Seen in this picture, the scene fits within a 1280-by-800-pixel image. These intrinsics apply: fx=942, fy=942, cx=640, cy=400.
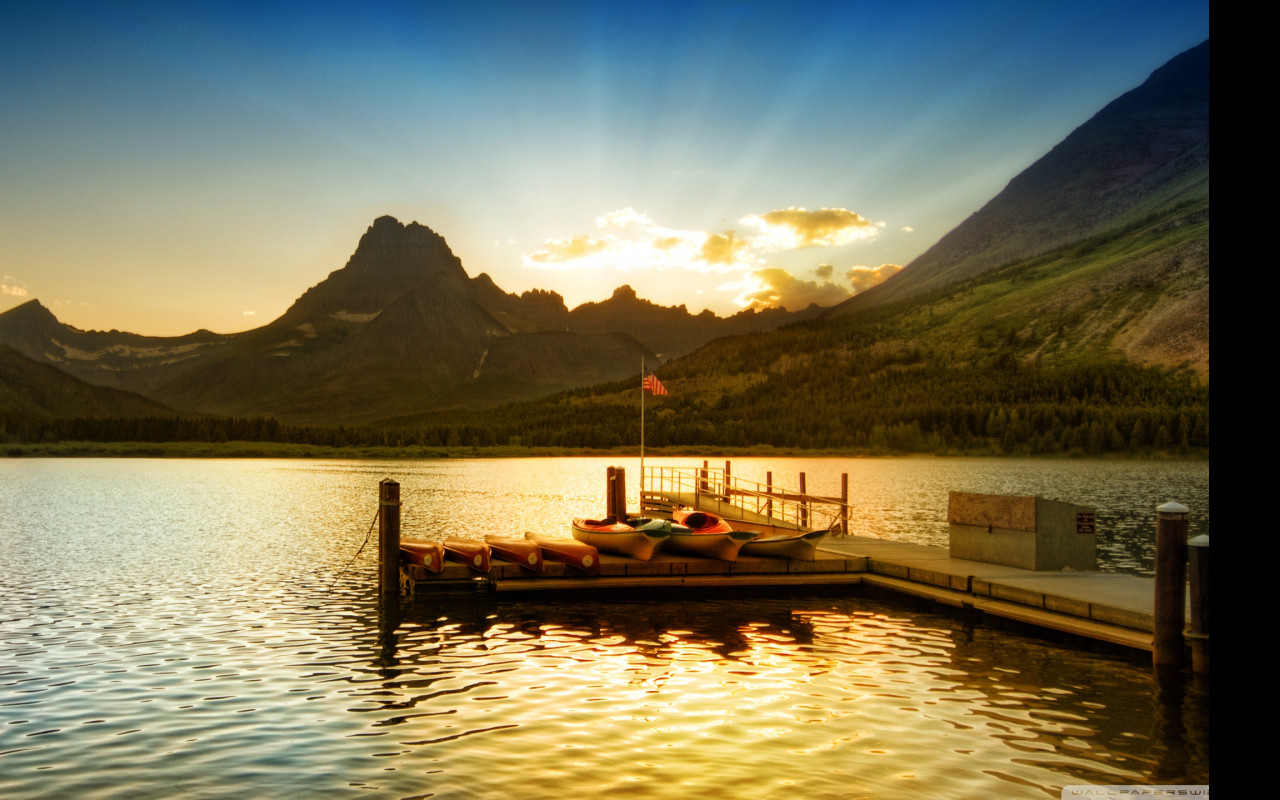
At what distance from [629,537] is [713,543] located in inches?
94.5

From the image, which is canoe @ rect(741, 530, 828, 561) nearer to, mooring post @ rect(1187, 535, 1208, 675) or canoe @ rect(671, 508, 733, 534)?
canoe @ rect(671, 508, 733, 534)

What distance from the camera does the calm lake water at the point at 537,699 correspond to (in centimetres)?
1194

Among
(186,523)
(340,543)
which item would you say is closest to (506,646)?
(340,543)

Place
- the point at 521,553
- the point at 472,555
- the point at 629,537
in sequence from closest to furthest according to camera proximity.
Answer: the point at 472,555 < the point at 521,553 < the point at 629,537

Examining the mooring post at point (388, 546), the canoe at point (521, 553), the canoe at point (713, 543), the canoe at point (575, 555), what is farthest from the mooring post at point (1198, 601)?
the mooring post at point (388, 546)

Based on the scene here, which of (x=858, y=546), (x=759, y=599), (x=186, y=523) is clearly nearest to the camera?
(x=759, y=599)

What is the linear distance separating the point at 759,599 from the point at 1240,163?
81.9 feet

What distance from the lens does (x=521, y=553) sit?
1016 inches

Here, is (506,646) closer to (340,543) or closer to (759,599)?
(759,599)

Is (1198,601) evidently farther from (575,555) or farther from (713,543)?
(575,555)

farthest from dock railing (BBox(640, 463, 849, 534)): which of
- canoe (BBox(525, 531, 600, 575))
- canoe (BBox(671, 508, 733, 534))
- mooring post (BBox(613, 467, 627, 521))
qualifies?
canoe (BBox(525, 531, 600, 575))

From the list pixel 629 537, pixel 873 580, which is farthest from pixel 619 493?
pixel 873 580

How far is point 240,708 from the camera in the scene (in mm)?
15164

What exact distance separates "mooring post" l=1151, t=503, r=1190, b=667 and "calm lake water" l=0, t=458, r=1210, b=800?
25.3 inches
